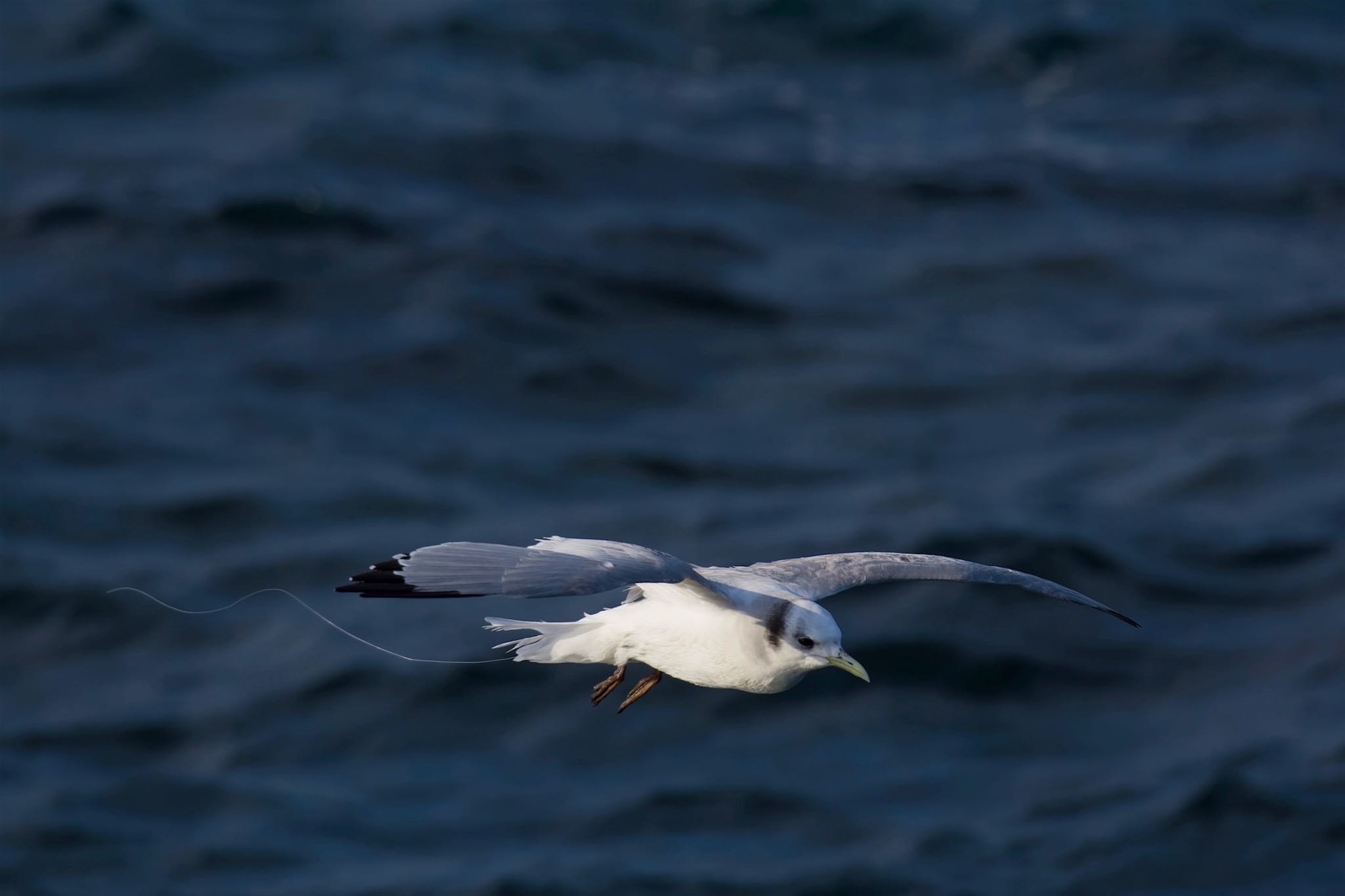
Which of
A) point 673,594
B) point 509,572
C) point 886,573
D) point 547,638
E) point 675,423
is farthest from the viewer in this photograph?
point 675,423

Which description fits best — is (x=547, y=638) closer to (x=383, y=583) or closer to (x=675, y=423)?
(x=383, y=583)

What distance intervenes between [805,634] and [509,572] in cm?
151

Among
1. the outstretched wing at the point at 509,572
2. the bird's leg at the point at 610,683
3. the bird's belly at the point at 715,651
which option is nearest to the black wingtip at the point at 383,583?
the outstretched wing at the point at 509,572

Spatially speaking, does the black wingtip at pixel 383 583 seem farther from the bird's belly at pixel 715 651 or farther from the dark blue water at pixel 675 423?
the dark blue water at pixel 675 423

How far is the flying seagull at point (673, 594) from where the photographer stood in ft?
24.6

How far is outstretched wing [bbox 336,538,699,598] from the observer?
7359 millimetres

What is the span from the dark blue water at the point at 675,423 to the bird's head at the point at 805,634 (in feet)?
46.5

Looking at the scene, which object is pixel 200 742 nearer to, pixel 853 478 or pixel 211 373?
pixel 211 373

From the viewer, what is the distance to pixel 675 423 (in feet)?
94.9

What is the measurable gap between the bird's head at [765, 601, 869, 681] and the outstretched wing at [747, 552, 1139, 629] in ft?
1.74

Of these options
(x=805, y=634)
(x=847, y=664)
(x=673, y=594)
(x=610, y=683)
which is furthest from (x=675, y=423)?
(x=805, y=634)

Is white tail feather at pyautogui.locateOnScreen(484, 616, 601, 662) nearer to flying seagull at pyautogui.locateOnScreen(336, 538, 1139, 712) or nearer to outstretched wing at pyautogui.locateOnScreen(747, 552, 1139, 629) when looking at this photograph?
flying seagull at pyautogui.locateOnScreen(336, 538, 1139, 712)

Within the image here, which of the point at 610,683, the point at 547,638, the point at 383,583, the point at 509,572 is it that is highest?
the point at 509,572

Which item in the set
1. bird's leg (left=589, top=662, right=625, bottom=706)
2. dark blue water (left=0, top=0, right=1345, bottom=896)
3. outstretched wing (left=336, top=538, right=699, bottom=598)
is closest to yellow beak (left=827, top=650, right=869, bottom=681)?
outstretched wing (left=336, top=538, right=699, bottom=598)
